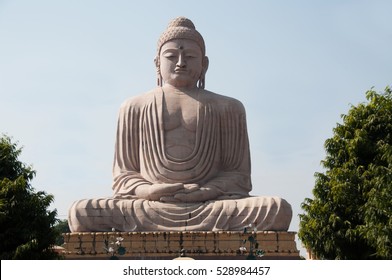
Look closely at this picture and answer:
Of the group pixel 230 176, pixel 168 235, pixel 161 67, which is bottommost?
pixel 168 235

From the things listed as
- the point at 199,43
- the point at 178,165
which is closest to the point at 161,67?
the point at 199,43

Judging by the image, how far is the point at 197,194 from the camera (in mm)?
15820

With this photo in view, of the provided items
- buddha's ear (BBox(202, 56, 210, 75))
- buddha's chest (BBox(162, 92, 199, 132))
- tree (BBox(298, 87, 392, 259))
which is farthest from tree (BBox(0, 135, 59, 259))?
tree (BBox(298, 87, 392, 259))

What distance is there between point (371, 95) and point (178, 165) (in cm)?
Answer: 639

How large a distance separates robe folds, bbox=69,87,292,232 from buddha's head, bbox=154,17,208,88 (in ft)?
1.45

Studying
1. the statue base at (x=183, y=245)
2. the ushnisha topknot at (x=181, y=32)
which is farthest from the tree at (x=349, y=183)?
the ushnisha topknot at (x=181, y=32)

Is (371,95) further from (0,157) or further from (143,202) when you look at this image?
(0,157)

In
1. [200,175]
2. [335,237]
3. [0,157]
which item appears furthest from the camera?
[335,237]

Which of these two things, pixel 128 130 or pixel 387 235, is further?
pixel 128 130

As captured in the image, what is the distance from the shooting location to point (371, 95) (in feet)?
67.2

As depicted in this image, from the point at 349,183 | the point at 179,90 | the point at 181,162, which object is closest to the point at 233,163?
the point at 181,162

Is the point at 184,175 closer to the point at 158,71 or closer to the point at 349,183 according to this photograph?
the point at 158,71

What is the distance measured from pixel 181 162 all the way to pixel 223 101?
1757 mm

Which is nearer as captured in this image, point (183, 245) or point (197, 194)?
point (183, 245)
